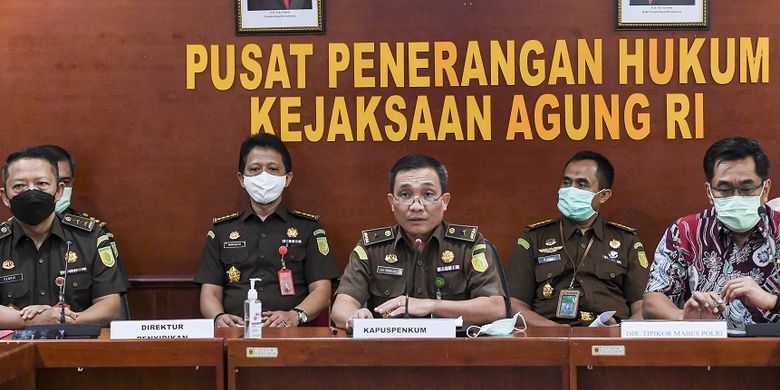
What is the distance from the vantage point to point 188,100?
15.7 ft

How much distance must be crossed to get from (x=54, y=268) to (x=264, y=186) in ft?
3.31

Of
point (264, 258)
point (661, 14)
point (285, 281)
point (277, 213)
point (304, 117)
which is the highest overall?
point (661, 14)

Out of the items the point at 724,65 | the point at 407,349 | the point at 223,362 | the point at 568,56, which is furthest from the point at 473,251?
the point at 724,65

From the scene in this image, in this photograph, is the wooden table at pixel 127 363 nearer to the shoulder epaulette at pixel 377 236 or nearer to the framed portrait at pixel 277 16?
the shoulder epaulette at pixel 377 236

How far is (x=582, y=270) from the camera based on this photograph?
4262 millimetres

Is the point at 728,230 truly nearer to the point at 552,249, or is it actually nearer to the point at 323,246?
the point at 552,249

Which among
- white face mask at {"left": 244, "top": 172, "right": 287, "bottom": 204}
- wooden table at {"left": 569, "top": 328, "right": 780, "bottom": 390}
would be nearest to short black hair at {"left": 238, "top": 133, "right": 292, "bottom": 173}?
white face mask at {"left": 244, "top": 172, "right": 287, "bottom": 204}

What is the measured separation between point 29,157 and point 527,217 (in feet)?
7.88

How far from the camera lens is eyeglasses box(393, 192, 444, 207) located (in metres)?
3.54

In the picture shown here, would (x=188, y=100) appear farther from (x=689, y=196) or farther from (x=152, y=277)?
(x=689, y=196)

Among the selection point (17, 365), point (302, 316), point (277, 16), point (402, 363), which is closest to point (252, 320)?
point (402, 363)

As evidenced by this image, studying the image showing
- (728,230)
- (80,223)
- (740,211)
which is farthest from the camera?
(80,223)

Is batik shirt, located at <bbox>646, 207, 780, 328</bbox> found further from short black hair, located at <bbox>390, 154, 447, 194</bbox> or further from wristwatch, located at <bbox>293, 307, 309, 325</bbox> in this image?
wristwatch, located at <bbox>293, 307, 309, 325</bbox>

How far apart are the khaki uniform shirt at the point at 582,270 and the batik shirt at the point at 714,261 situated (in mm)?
597
